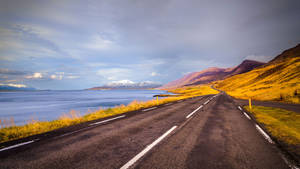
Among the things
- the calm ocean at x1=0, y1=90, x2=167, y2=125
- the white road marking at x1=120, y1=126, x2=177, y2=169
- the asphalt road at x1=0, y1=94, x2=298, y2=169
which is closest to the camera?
the white road marking at x1=120, y1=126, x2=177, y2=169

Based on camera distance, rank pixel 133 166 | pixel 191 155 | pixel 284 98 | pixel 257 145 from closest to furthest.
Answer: pixel 133 166 → pixel 191 155 → pixel 257 145 → pixel 284 98

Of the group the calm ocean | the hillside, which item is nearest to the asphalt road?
the hillside

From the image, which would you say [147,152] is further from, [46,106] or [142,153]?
[46,106]

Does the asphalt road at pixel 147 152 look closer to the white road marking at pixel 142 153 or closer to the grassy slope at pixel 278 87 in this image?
the white road marking at pixel 142 153

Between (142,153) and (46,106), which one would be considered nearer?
(142,153)

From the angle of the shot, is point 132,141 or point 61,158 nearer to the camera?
point 61,158

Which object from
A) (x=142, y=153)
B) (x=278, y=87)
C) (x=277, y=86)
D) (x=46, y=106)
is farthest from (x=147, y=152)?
(x=46, y=106)

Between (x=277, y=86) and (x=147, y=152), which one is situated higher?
(x=277, y=86)

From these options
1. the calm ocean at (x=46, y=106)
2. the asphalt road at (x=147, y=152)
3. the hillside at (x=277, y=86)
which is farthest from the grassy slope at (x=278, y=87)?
the calm ocean at (x=46, y=106)

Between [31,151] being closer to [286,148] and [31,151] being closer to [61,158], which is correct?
[61,158]

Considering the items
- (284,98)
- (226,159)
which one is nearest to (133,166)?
(226,159)

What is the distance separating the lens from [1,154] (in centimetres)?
398

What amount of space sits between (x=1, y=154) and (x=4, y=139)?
229cm

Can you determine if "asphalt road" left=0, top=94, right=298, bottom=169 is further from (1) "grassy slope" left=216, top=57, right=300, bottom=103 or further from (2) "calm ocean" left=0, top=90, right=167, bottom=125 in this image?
(2) "calm ocean" left=0, top=90, right=167, bottom=125
